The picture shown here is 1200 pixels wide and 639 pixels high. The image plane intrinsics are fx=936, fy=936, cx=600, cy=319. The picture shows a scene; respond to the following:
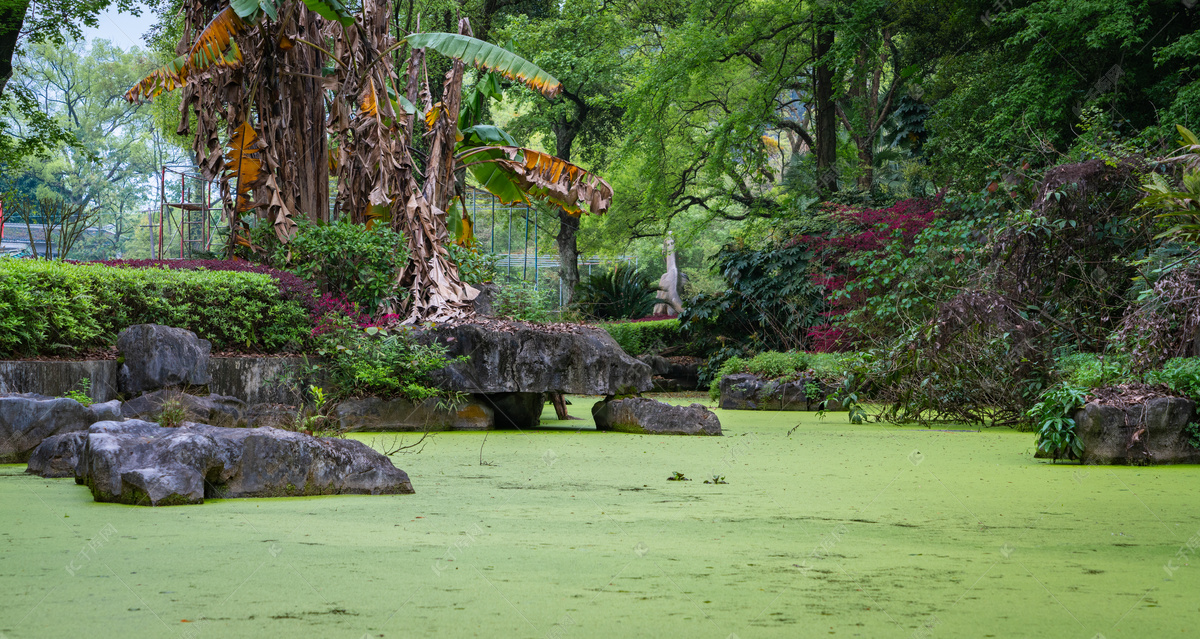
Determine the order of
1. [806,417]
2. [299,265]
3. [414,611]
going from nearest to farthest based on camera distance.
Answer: [414,611]
[299,265]
[806,417]

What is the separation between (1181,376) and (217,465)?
609cm

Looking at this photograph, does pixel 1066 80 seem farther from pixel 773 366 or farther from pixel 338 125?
pixel 338 125

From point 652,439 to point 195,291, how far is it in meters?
4.25

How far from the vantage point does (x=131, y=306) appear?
7.83 metres

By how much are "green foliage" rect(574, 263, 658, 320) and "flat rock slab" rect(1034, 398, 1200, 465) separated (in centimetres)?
1537

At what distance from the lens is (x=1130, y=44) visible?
34.4ft

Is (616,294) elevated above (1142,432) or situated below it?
above

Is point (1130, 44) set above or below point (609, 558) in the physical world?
above

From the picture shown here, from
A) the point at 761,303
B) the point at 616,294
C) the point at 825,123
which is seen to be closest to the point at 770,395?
the point at 761,303

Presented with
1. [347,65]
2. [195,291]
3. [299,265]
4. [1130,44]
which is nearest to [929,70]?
[1130,44]

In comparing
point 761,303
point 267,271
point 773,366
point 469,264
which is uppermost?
point 469,264

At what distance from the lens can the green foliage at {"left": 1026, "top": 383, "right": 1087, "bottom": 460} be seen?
20.6 feet

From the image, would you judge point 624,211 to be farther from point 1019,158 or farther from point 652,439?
point 652,439

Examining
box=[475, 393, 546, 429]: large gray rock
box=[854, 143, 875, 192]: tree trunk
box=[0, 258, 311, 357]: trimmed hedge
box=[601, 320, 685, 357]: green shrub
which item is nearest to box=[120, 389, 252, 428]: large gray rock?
box=[0, 258, 311, 357]: trimmed hedge
